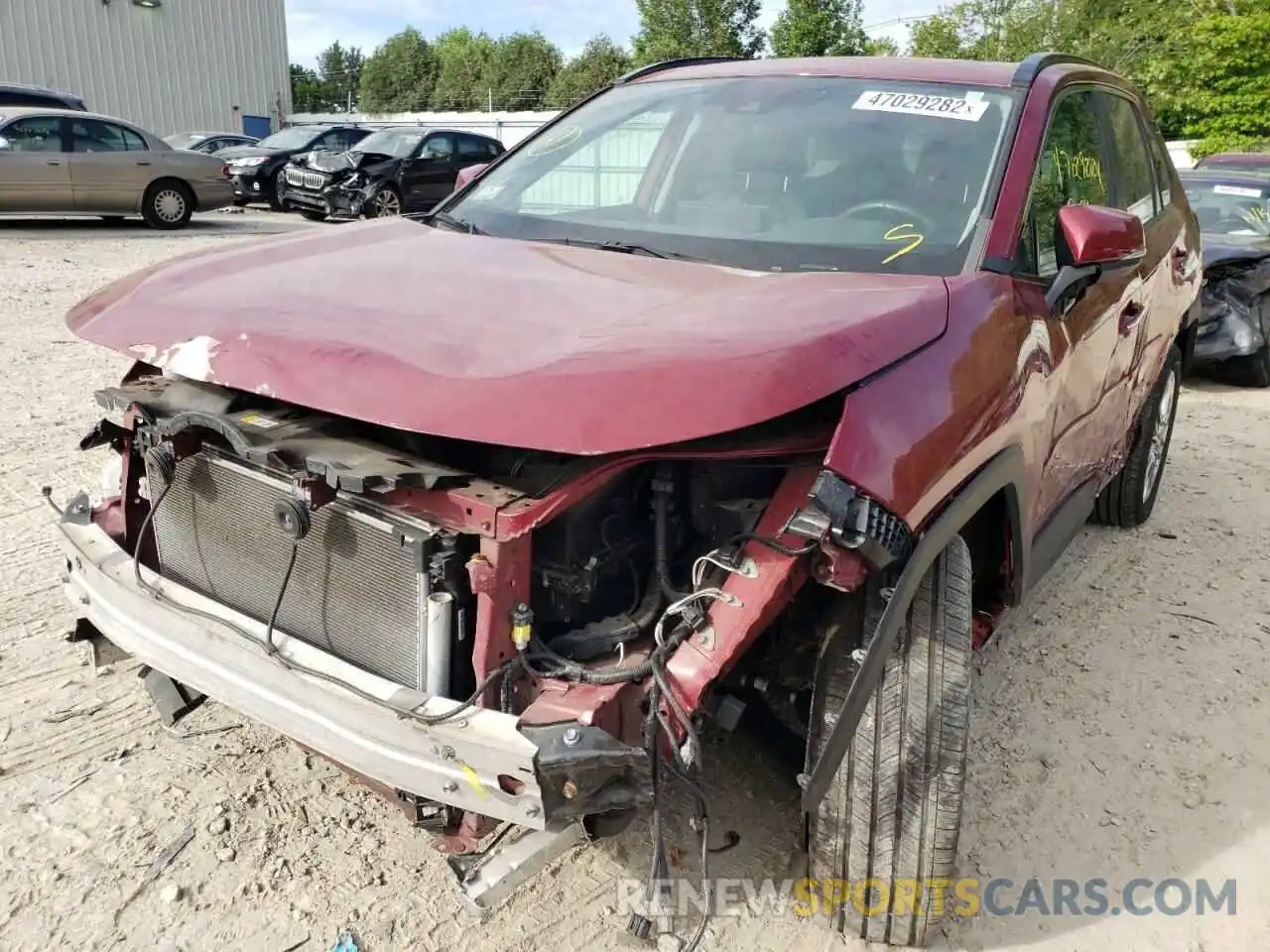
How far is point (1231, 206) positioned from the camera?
29.3 feet

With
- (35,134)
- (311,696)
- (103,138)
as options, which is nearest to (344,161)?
(103,138)

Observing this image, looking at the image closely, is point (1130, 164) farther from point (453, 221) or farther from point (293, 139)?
point (293, 139)

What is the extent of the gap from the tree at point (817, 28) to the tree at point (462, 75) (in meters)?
32.0

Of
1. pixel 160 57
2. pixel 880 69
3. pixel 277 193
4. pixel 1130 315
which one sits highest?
pixel 160 57

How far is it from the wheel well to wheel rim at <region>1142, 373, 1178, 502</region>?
231 centimetres

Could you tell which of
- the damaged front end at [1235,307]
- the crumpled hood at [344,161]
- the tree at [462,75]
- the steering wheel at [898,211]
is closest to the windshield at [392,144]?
the crumpled hood at [344,161]

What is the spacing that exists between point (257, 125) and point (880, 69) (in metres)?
30.2

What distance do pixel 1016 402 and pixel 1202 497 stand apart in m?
3.63

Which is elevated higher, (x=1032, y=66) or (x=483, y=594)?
(x=1032, y=66)

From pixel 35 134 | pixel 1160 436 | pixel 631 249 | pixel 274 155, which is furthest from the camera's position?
pixel 274 155

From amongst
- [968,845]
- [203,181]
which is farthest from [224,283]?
[203,181]

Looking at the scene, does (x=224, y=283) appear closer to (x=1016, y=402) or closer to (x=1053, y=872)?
(x=1016, y=402)

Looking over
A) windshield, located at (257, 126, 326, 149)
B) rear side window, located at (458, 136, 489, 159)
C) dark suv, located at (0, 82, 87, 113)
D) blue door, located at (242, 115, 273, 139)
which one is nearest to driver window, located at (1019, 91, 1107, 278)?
rear side window, located at (458, 136, 489, 159)

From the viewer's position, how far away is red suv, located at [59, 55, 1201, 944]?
1955 mm
